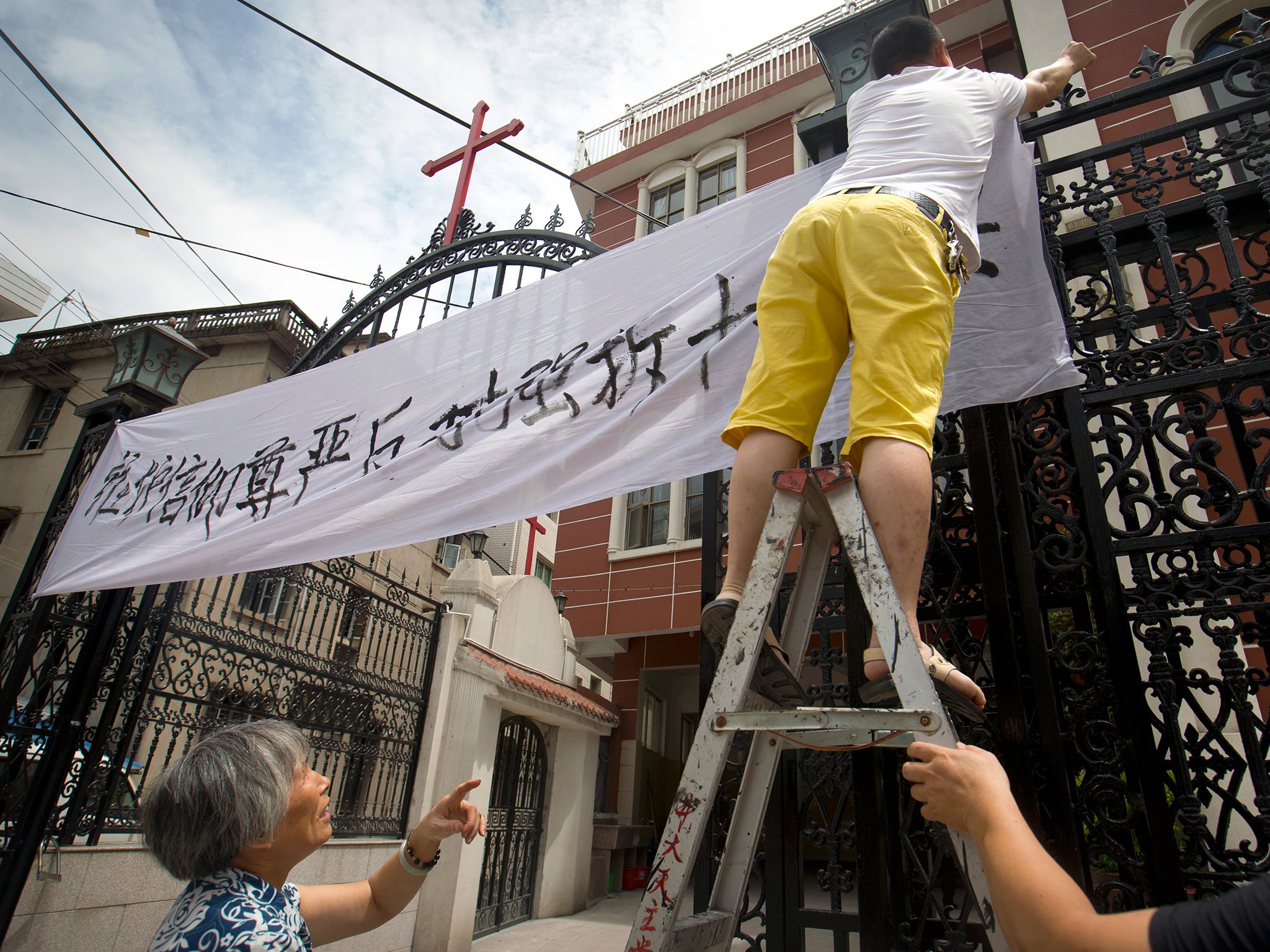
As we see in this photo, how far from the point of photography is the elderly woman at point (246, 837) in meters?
1.45

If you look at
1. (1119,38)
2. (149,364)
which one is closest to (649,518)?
(149,364)

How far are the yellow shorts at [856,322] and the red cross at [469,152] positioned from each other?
663cm

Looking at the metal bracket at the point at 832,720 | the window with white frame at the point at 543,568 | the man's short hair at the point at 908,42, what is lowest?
the metal bracket at the point at 832,720

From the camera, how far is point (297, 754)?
175cm

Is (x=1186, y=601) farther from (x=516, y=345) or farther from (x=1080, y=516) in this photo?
(x=516, y=345)

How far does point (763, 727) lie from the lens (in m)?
1.19

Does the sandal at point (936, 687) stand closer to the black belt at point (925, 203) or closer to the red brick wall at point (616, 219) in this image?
the black belt at point (925, 203)

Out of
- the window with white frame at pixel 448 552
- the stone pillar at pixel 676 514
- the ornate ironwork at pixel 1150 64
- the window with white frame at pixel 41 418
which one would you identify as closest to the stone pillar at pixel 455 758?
the stone pillar at pixel 676 514

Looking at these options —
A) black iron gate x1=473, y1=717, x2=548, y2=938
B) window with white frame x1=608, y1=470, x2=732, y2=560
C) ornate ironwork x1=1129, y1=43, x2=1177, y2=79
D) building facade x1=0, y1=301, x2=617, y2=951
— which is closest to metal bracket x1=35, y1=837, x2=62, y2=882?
building facade x1=0, y1=301, x2=617, y2=951

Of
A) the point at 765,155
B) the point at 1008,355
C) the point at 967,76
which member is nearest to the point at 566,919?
the point at 1008,355

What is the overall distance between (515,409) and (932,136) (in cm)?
183

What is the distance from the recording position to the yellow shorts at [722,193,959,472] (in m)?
1.41

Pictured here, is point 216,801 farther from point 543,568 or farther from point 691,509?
point 543,568

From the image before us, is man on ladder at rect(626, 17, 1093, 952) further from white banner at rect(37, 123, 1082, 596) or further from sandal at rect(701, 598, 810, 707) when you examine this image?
white banner at rect(37, 123, 1082, 596)
